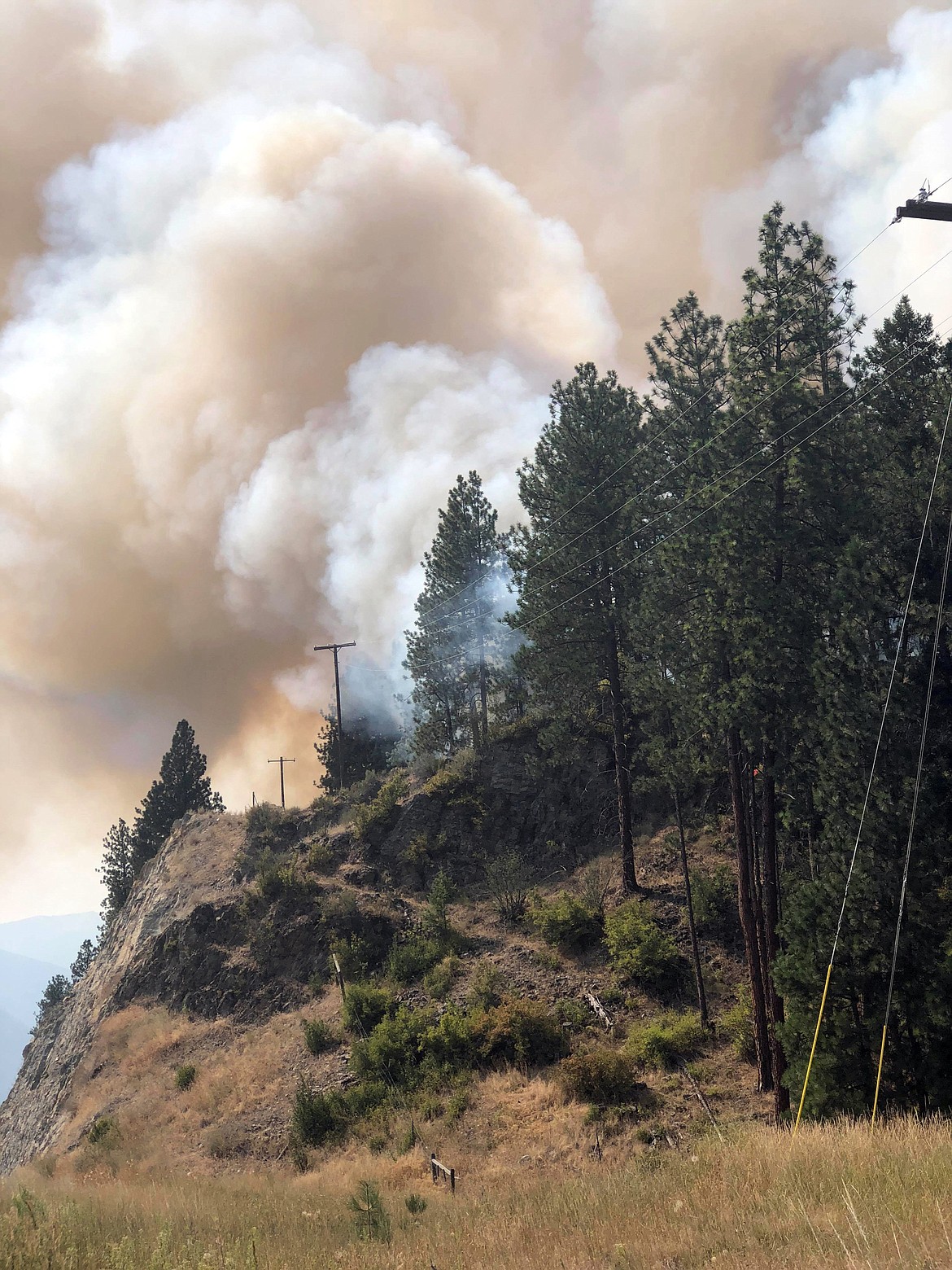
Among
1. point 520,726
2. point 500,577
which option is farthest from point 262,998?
point 500,577

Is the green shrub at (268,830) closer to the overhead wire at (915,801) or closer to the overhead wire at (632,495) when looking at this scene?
the overhead wire at (632,495)

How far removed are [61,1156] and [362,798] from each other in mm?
21022

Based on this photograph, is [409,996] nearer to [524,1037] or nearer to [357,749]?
[524,1037]

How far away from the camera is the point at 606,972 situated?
85.7 ft

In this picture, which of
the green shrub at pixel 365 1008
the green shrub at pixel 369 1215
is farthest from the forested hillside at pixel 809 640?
the green shrub at pixel 365 1008

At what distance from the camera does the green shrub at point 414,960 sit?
29.2 meters

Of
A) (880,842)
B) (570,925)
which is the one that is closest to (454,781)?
(570,925)

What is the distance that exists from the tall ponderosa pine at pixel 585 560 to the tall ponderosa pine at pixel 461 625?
45.9ft

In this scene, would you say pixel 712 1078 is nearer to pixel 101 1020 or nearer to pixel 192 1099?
pixel 192 1099

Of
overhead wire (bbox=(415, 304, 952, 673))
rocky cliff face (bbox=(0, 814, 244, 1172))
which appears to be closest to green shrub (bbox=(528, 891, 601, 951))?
overhead wire (bbox=(415, 304, 952, 673))

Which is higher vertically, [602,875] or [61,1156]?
[602,875]

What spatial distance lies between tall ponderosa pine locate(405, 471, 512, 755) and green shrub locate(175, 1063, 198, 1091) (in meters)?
22.3

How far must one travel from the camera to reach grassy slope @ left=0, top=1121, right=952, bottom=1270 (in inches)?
281

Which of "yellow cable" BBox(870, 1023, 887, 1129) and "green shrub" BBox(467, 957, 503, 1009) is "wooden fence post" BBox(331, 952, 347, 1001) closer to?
"green shrub" BBox(467, 957, 503, 1009)
